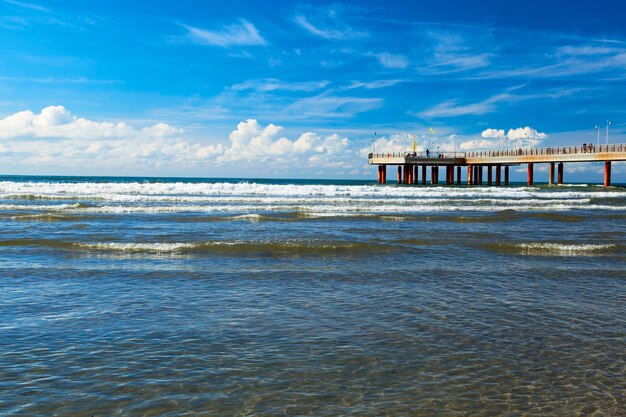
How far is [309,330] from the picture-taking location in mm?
6035

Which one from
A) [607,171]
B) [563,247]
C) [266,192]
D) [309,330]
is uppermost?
[607,171]

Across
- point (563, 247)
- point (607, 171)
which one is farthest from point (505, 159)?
point (563, 247)

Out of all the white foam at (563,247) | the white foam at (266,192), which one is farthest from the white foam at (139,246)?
the white foam at (266,192)

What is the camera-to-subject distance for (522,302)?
764 centimetres

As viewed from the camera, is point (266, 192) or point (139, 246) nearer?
point (139, 246)

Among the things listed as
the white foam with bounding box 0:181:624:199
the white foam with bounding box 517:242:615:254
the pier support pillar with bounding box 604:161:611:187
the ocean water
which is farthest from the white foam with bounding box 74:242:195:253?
the pier support pillar with bounding box 604:161:611:187

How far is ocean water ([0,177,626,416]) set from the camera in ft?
13.9

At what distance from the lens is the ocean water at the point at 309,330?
4.25 meters

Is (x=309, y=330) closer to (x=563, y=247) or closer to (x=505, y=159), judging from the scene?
(x=563, y=247)

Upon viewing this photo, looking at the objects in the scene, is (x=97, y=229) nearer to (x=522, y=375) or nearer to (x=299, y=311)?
(x=299, y=311)

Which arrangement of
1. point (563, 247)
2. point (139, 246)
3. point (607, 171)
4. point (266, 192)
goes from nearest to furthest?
1. point (139, 246)
2. point (563, 247)
3. point (266, 192)
4. point (607, 171)

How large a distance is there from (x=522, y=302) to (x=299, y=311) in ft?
10.8

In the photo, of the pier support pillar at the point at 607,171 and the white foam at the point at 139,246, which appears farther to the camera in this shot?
the pier support pillar at the point at 607,171

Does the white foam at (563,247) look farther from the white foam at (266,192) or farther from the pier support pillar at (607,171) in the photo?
the pier support pillar at (607,171)
